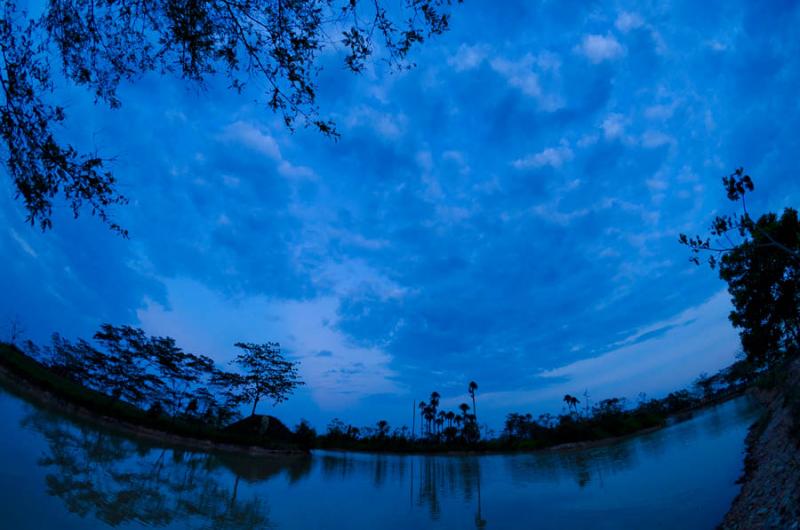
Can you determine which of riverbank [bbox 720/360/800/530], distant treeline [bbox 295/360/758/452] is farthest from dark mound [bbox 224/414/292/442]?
riverbank [bbox 720/360/800/530]

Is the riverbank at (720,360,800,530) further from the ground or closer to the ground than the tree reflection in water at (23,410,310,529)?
further from the ground

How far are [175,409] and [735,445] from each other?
4634 cm

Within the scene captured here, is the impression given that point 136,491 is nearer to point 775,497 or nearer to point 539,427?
point 775,497

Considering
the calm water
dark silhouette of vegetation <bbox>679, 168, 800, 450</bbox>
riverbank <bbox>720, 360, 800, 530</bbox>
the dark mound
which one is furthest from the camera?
the dark mound

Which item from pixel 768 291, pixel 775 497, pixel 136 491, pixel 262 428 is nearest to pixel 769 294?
pixel 768 291

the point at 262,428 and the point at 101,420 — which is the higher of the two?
the point at 101,420

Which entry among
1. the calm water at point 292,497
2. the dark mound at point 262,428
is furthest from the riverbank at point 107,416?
the calm water at point 292,497

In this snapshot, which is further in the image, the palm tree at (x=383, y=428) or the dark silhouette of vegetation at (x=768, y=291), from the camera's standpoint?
the palm tree at (x=383, y=428)

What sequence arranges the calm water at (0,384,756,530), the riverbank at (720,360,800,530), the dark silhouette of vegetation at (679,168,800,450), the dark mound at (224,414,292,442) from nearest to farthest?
the riverbank at (720,360,800,530)
the calm water at (0,384,756,530)
the dark silhouette of vegetation at (679,168,800,450)
the dark mound at (224,414,292,442)

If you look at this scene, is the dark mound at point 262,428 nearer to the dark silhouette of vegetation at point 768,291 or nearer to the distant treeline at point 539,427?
the distant treeline at point 539,427

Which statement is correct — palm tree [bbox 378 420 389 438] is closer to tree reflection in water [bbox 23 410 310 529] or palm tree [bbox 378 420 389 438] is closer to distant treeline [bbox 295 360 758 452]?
distant treeline [bbox 295 360 758 452]

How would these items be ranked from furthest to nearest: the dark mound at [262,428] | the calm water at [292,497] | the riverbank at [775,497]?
the dark mound at [262,428], the calm water at [292,497], the riverbank at [775,497]

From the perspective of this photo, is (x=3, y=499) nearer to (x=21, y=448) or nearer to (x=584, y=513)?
(x=21, y=448)

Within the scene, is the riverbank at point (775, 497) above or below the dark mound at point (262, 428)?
above
